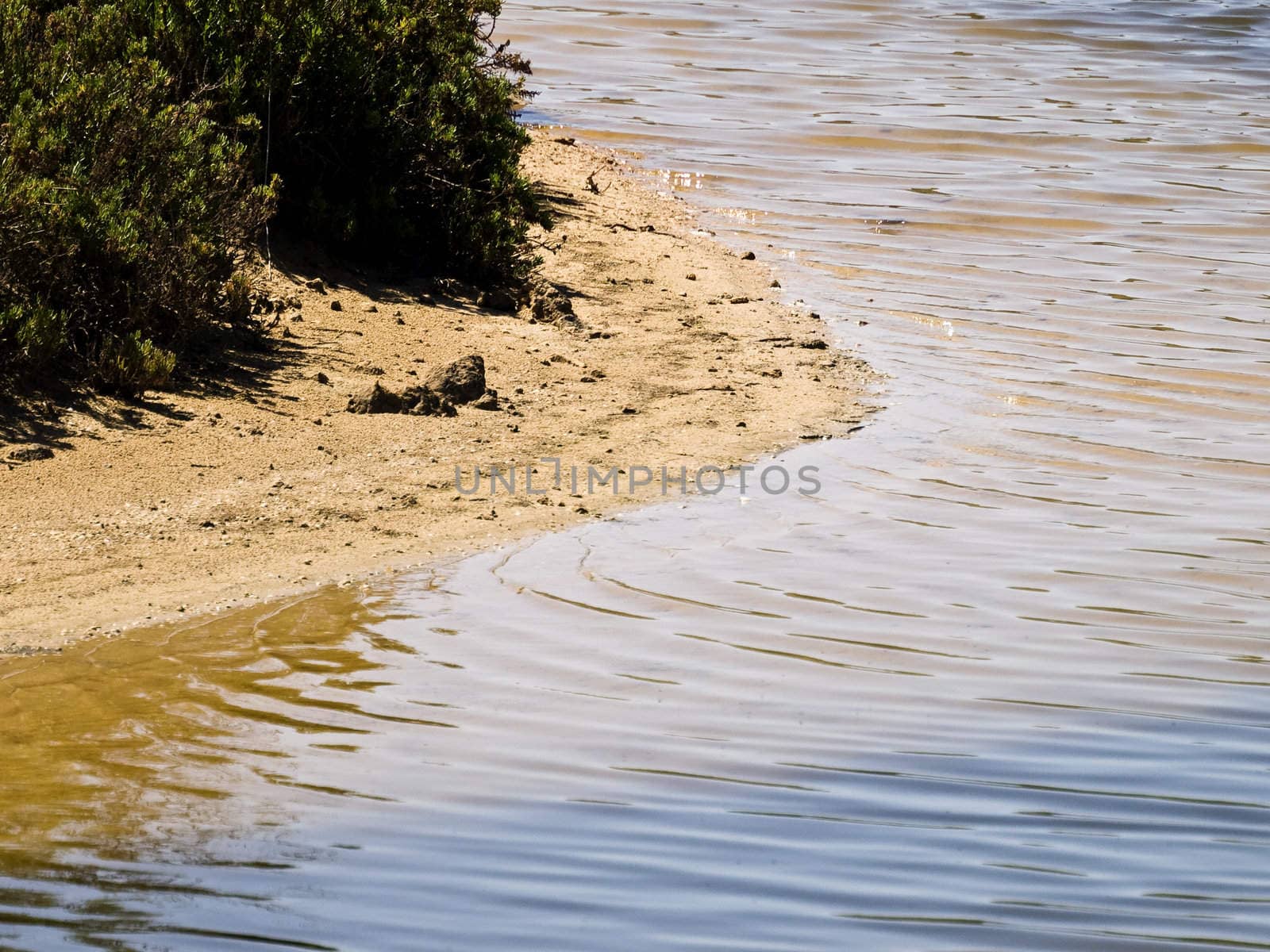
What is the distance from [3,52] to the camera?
745 cm

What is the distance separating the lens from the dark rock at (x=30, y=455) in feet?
19.9

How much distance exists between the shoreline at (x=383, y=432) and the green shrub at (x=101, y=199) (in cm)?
39

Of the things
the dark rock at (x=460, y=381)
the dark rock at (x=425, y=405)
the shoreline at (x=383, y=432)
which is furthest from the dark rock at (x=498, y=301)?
the dark rock at (x=425, y=405)

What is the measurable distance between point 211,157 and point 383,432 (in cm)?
184

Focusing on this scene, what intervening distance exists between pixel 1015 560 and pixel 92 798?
3621 mm

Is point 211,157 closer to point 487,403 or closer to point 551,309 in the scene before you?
point 487,403

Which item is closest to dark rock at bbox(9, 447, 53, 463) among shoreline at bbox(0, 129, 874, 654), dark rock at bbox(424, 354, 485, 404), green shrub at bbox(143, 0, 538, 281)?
shoreline at bbox(0, 129, 874, 654)

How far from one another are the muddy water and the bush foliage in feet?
7.78

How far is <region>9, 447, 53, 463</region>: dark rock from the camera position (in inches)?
239

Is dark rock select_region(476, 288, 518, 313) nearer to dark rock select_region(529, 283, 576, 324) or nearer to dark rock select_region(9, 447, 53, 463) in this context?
dark rock select_region(529, 283, 576, 324)

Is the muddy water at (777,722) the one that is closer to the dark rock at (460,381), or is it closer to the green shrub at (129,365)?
the dark rock at (460,381)

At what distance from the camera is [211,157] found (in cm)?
763

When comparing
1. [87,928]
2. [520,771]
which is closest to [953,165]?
[520,771]

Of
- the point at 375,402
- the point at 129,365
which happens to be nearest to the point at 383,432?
the point at 375,402
